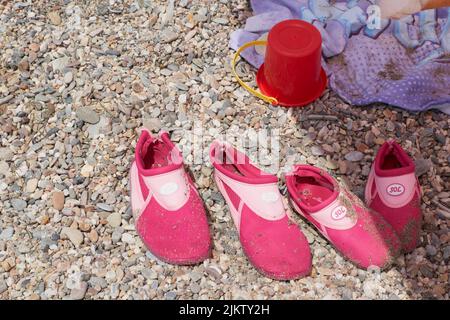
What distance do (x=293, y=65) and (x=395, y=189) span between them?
0.57m

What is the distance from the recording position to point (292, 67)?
2098 mm

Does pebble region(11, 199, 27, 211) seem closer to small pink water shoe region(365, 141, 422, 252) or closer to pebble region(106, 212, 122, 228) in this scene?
pebble region(106, 212, 122, 228)

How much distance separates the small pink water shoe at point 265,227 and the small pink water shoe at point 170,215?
12 cm

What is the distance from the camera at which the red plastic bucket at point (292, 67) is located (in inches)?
81.8

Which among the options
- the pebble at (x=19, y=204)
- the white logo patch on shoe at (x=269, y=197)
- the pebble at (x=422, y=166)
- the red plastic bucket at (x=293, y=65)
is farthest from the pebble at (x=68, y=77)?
the pebble at (x=422, y=166)

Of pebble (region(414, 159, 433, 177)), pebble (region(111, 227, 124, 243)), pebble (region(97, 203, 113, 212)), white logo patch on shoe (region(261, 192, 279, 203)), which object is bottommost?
pebble (region(111, 227, 124, 243))

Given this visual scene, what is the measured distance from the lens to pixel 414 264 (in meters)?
1.84

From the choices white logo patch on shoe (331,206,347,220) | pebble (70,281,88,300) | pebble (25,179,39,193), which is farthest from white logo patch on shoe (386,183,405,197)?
pebble (25,179,39,193)

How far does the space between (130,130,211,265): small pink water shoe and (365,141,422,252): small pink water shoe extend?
567 millimetres

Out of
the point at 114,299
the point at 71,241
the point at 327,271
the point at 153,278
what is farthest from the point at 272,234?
the point at 71,241

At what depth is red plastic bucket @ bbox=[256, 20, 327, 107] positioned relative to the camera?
2077 mm

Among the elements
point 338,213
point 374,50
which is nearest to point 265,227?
point 338,213

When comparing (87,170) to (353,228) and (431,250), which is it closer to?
(353,228)

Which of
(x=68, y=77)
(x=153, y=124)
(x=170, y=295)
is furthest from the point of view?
(x=68, y=77)
